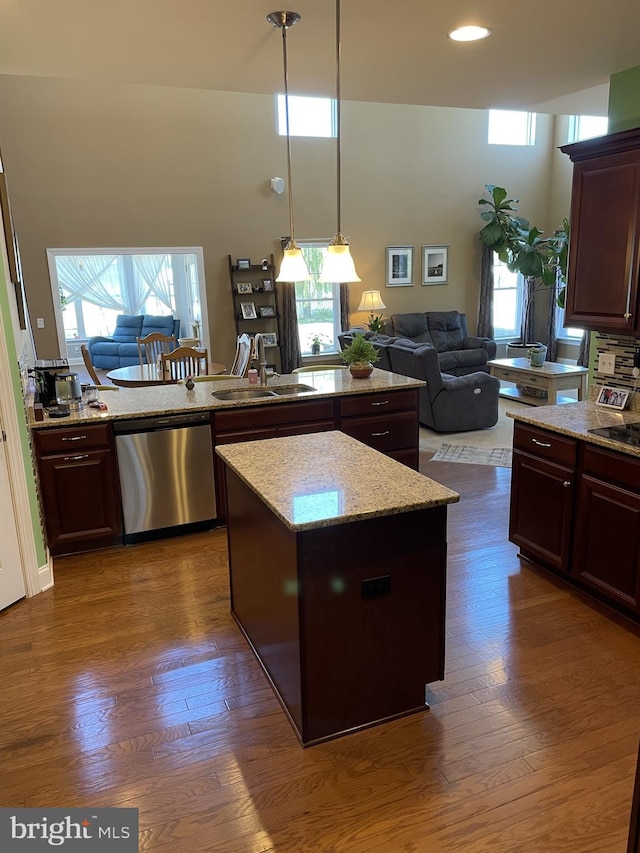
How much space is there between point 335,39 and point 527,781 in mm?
3166

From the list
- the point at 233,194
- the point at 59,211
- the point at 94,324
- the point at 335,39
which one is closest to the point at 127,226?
the point at 59,211

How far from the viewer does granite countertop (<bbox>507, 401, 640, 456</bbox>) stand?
3.02 meters

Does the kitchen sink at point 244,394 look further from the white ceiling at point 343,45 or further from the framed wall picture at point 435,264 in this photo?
the framed wall picture at point 435,264

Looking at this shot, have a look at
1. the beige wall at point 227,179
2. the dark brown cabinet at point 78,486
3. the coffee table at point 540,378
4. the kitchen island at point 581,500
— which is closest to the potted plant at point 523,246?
the beige wall at point 227,179

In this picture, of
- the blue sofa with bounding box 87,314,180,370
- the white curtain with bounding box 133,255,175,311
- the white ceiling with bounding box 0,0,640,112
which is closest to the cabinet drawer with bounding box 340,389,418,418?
the white ceiling with bounding box 0,0,640,112

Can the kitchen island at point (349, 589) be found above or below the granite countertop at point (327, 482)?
below

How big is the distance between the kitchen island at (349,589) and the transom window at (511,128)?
9415 mm

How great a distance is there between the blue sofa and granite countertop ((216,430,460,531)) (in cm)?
Answer: 851

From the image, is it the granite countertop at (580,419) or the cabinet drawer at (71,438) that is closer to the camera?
the granite countertop at (580,419)

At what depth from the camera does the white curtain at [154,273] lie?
12477mm

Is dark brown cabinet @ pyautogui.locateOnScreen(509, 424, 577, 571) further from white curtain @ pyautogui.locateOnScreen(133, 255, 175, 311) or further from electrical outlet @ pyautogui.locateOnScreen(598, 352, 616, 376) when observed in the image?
white curtain @ pyautogui.locateOnScreen(133, 255, 175, 311)

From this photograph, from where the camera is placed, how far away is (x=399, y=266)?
9.80 metres

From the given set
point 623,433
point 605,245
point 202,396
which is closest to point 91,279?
point 202,396

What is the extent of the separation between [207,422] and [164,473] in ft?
1.40
